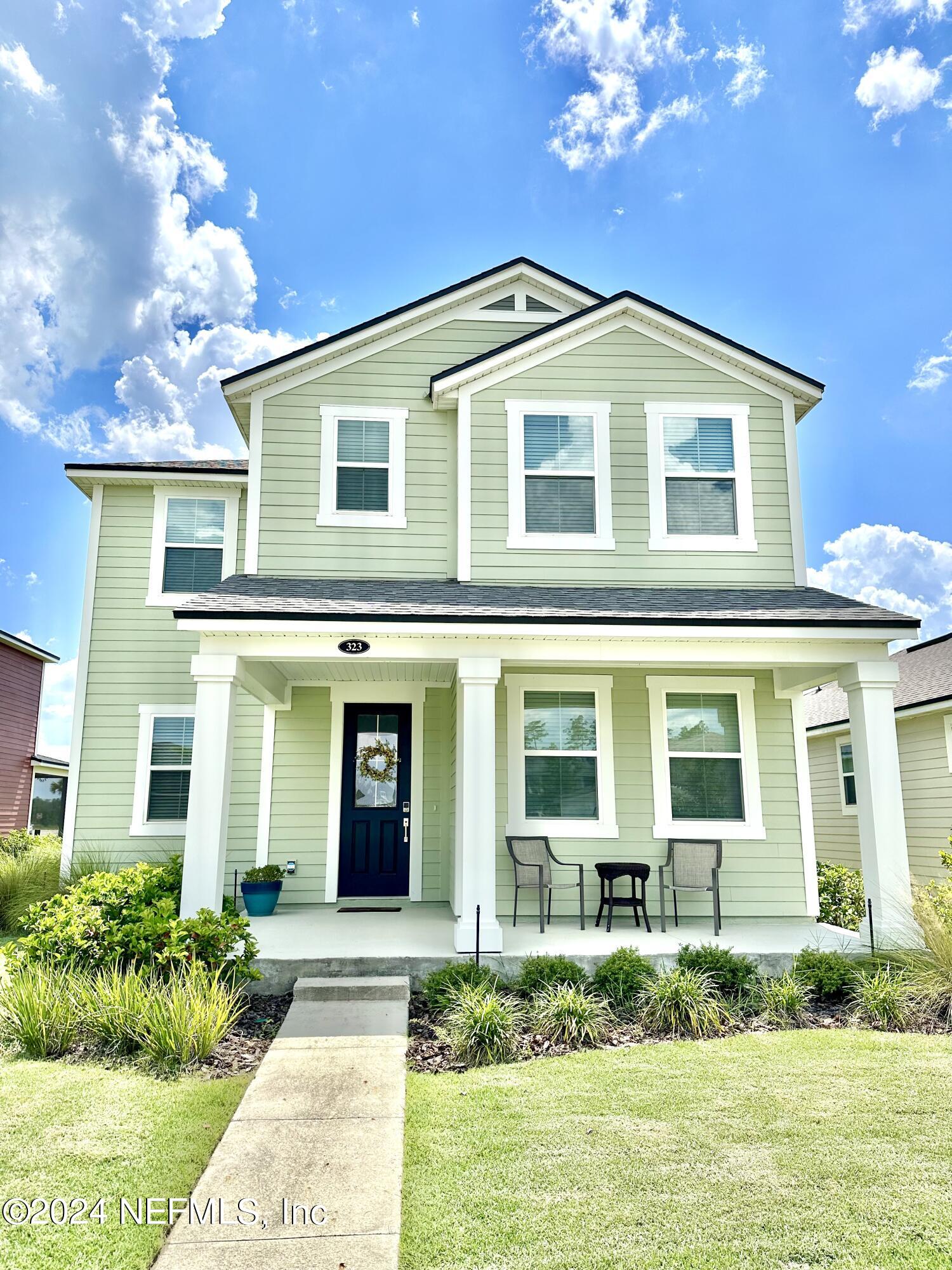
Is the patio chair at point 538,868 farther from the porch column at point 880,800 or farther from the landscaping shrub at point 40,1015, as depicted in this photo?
the landscaping shrub at point 40,1015

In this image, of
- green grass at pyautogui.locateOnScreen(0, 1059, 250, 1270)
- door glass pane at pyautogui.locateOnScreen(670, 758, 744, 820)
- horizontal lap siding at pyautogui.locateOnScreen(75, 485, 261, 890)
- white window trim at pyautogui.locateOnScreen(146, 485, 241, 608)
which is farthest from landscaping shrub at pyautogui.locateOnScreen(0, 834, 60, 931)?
door glass pane at pyautogui.locateOnScreen(670, 758, 744, 820)

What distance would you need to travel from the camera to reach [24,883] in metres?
11.2

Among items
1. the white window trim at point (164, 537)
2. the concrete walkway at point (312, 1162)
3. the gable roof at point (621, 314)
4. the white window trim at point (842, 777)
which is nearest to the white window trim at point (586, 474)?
the gable roof at point (621, 314)

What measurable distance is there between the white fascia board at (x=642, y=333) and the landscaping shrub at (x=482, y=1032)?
6.80m

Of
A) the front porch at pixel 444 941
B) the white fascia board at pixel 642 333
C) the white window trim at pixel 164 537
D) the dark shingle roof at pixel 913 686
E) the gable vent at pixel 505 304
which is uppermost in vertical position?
the gable vent at pixel 505 304

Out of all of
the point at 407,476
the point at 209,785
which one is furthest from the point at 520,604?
the point at 209,785

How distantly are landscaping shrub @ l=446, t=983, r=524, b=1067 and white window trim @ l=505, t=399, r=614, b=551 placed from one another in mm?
5103

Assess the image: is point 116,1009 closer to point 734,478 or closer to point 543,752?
point 543,752

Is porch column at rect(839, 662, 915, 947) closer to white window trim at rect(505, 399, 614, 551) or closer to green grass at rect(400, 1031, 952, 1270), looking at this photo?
green grass at rect(400, 1031, 952, 1270)

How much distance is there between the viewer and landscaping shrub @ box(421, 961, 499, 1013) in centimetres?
637

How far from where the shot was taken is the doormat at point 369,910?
960 centimetres

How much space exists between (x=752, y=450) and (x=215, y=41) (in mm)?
15508

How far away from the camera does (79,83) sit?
75.1 feet

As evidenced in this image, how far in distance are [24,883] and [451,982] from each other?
302 inches
